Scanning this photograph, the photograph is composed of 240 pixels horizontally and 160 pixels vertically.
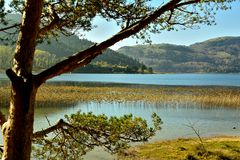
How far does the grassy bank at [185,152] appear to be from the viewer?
23366 millimetres

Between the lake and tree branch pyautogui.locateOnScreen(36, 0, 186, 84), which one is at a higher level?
tree branch pyautogui.locateOnScreen(36, 0, 186, 84)

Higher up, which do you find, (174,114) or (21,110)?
(21,110)

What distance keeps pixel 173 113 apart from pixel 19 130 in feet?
136

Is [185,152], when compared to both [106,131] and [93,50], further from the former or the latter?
[93,50]

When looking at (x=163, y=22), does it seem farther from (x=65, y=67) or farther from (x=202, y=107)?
(x=202, y=107)

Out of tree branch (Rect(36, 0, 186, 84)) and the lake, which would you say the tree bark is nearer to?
tree branch (Rect(36, 0, 186, 84))

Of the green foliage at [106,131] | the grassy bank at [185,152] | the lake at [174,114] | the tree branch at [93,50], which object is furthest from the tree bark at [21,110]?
the lake at [174,114]

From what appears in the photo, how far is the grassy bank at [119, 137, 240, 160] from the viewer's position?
23.4 m

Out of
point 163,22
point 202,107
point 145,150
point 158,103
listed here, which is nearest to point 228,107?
point 202,107

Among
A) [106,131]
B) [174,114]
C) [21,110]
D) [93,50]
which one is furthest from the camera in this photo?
[174,114]

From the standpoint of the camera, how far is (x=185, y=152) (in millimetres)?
24453

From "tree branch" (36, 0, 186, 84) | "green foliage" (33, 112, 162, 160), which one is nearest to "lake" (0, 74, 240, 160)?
"green foliage" (33, 112, 162, 160)

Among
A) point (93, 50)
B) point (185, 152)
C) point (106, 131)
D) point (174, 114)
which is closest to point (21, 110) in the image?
point (93, 50)

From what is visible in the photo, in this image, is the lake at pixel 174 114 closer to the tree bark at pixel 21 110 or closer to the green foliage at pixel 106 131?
the green foliage at pixel 106 131
